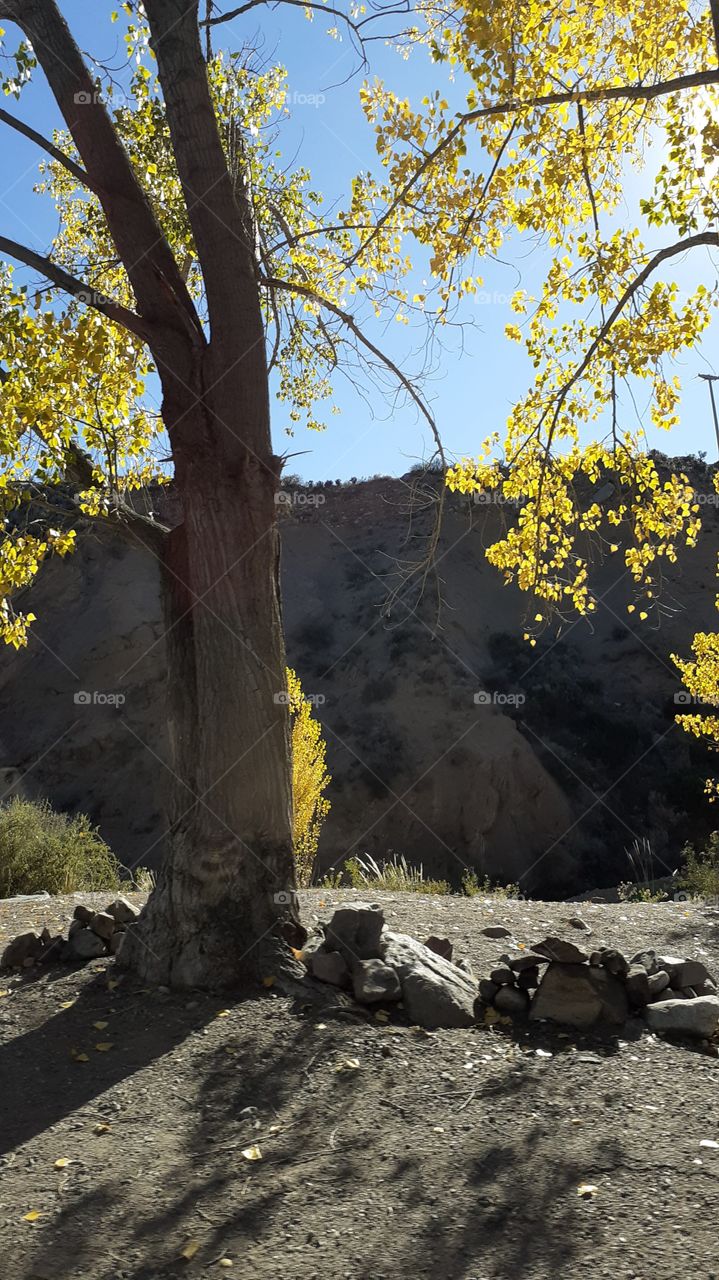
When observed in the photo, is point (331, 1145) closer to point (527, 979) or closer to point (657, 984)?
point (527, 979)

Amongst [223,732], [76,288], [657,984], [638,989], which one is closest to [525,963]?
[638,989]

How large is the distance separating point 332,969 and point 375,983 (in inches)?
11.2

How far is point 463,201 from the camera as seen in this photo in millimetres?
6555

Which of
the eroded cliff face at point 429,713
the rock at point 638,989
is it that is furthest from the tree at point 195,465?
the eroded cliff face at point 429,713

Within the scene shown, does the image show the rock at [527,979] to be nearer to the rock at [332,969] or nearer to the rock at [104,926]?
the rock at [332,969]

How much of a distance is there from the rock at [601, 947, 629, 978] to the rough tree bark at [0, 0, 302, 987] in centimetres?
176

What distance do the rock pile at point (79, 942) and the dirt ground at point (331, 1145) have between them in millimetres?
314

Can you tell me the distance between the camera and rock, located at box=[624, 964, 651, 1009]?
5.26 metres

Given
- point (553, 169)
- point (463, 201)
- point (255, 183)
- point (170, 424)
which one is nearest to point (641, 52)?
point (553, 169)

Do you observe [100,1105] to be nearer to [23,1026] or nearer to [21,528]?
[23,1026]

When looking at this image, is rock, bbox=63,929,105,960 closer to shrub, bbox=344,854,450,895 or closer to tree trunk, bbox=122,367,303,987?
tree trunk, bbox=122,367,303,987

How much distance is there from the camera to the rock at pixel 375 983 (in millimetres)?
5215

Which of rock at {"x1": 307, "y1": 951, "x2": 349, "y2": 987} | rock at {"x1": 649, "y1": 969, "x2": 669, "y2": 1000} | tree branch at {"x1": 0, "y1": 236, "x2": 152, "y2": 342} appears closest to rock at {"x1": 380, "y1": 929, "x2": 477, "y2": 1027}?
rock at {"x1": 307, "y1": 951, "x2": 349, "y2": 987}

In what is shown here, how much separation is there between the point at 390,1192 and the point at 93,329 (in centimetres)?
506
